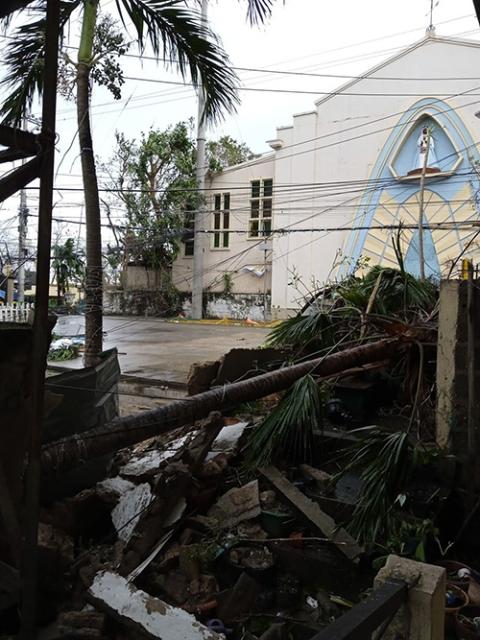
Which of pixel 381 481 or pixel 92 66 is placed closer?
pixel 381 481

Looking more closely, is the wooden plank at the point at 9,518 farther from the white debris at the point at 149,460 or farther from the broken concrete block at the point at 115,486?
the white debris at the point at 149,460

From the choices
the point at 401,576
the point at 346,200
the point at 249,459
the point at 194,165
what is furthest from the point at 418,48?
the point at 401,576

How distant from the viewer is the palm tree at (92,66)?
554 centimetres

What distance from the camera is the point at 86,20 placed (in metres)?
5.89

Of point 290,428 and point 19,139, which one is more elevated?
point 19,139

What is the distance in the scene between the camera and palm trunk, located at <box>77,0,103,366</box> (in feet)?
20.4

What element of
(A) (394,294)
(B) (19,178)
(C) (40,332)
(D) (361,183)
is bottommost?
(C) (40,332)

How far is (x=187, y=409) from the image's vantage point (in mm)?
3734

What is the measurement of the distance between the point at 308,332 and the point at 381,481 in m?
2.70

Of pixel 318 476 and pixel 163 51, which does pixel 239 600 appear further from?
pixel 163 51

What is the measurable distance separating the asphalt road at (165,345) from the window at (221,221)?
20.7 feet

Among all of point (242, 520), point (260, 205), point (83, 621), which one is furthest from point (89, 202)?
point (260, 205)

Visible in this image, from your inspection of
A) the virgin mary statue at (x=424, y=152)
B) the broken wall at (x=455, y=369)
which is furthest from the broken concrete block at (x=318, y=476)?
the virgin mary statue at (x=424, y=152)

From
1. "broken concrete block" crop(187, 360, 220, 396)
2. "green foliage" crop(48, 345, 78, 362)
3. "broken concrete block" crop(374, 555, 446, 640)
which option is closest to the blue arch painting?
"green foliage" crop(48, 345, 78, 362)
